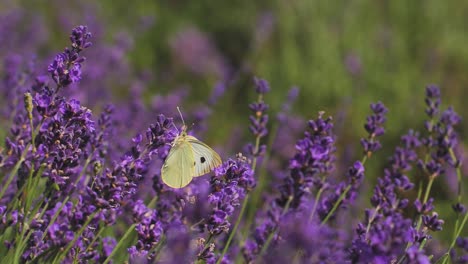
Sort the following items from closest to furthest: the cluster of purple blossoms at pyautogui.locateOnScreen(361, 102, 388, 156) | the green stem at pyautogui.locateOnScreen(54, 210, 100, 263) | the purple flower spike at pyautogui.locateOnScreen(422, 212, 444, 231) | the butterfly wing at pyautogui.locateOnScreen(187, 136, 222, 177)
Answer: the green stem at pyautogui.locateOnScreen(54, 210, 100, 263) → the purple flower spike at pyautogui.locateOnScreen(422, 212, 444, 231) → the butterfly wing at pyautogui.locateOnScreen(187, 136, 222, 177) → the cluster of purple blossoms at pyautogui.locateOnScreen(361, 102, 388, 156)

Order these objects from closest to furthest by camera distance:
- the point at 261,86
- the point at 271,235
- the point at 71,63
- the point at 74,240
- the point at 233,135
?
the point at 74,240, the point at 71,63, the point at 271,235, the point at 261,86, the point at 233,135

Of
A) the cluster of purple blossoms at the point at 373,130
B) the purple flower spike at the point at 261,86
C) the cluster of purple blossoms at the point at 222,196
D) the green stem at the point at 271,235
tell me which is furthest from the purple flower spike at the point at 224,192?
the purple flower spike at the point at 261,86

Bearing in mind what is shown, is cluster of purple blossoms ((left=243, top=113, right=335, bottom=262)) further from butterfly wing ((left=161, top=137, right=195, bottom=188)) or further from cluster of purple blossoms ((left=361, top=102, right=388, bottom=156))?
butterfly wing ((left=161, top=137, right=195, bottom=188))

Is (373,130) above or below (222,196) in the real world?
above

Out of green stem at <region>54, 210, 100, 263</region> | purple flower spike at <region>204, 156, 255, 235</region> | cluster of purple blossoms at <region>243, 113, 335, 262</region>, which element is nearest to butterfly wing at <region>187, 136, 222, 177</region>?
purple flower spike at <region>204, 156, 255, 235</region>

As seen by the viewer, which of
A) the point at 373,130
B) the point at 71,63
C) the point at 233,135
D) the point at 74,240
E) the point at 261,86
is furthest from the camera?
the point at 233,135

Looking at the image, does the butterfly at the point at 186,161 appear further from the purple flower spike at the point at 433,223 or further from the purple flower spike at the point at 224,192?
the purple flower spike at the point at 433,223

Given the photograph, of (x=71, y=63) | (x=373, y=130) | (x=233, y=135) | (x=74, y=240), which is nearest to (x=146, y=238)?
(x=74, y=240)

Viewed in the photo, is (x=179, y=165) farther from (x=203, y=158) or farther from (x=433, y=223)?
(x=433, y=223)
